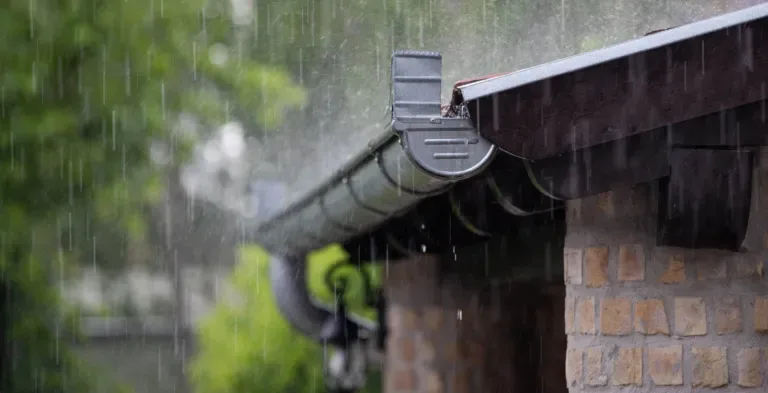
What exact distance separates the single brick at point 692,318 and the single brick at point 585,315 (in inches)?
7.7

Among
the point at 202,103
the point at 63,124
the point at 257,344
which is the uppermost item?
the point at 202,103

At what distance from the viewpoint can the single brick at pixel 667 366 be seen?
2135 mm

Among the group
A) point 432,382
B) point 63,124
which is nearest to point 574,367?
point 432,382

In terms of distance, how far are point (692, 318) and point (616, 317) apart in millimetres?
175

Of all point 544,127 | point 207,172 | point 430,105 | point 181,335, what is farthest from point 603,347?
point 181,335

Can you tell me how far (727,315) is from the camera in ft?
7.03

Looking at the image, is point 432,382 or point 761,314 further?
point 432,382

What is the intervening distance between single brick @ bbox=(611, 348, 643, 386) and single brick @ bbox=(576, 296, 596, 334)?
0.30ft

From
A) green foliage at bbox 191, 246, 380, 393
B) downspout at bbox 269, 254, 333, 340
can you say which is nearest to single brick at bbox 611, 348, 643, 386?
downspout at bbox 269, 254, 333, 340

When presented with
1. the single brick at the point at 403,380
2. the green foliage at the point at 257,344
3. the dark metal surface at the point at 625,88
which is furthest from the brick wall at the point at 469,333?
the green foliage at the point at 257,344

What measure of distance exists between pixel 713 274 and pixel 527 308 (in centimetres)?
179

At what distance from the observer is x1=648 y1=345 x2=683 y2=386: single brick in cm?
213

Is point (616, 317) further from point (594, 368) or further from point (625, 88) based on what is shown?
point (625, 88)

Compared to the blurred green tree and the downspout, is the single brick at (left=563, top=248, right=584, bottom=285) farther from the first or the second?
the blurred green tree
